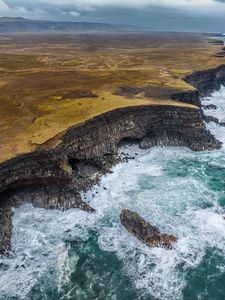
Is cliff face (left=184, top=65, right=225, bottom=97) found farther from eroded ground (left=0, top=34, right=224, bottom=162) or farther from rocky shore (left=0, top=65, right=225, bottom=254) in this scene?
rocky shore (left=0, top=65, right=225, bottom=254)

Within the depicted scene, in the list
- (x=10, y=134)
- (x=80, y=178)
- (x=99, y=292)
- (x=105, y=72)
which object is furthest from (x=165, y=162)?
(x=105, y=72)

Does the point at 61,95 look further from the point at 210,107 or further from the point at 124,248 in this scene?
the point at 124,248

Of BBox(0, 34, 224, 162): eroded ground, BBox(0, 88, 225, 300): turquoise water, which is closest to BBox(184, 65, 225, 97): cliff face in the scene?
BBox(0, 34, 224, 162): eroded ground

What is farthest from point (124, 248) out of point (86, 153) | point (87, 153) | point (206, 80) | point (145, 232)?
point (206, 80)

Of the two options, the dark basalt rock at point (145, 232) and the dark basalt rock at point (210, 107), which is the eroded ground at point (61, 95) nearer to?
the dark basalt rock at point (210, 107)

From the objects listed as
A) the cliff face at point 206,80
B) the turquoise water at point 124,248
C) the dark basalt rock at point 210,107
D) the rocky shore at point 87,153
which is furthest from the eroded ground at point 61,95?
the turquoise water at point 124,248
